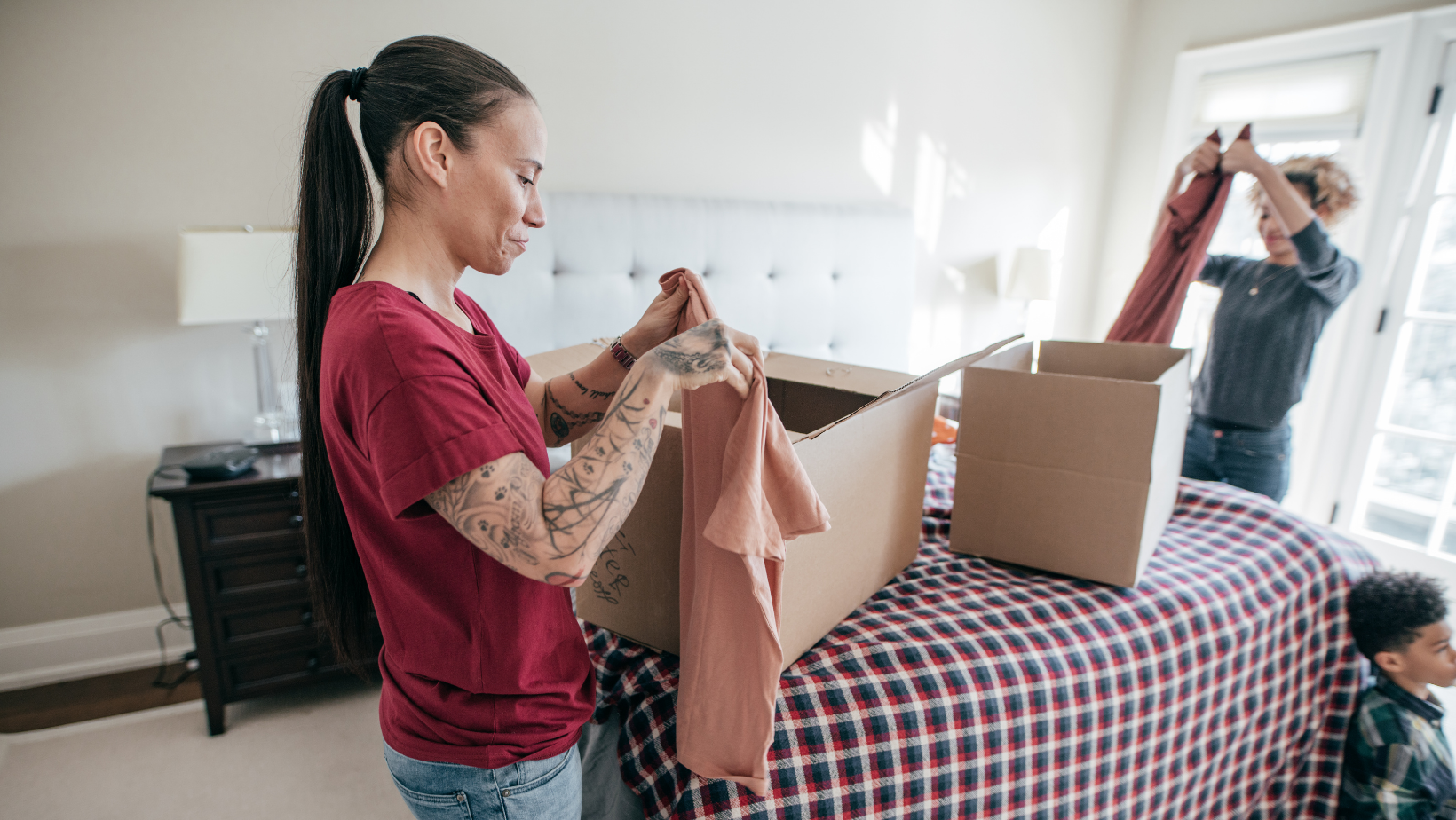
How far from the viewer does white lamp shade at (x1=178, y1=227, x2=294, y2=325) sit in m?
1.74

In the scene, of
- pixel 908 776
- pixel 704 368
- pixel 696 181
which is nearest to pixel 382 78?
pixel 704 368

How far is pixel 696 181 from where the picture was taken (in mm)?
2604

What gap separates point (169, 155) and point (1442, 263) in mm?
4301

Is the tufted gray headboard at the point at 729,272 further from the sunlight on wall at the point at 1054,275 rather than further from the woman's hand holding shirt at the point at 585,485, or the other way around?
the woman's hand holding shirt at the point at 585,485

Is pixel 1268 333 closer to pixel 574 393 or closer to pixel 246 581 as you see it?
pixel 574 393

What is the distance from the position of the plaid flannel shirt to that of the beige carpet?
198 cm

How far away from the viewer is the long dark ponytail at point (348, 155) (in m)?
0.72

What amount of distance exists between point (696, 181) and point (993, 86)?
1587mm

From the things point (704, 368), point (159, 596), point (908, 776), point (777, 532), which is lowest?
point (159, 596)

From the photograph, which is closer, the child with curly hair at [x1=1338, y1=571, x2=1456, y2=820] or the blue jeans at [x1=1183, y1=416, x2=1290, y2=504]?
the child with curly hair at [x1=1338, y1=571, x2=1456, y2=820]

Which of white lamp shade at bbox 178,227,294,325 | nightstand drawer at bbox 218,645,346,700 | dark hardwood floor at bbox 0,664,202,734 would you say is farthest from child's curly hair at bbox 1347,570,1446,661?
dark hardwood floor at bbox 0,664,202,734

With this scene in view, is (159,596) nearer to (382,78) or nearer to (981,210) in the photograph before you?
(382,78)

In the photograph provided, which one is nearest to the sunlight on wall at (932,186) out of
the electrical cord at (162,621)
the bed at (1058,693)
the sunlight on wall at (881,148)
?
the sunlight on wall at (881,148)

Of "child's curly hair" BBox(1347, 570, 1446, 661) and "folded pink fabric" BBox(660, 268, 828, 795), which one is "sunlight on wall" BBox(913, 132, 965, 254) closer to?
"child's curly hair" BBox(1347, 570, 1446, 661)
